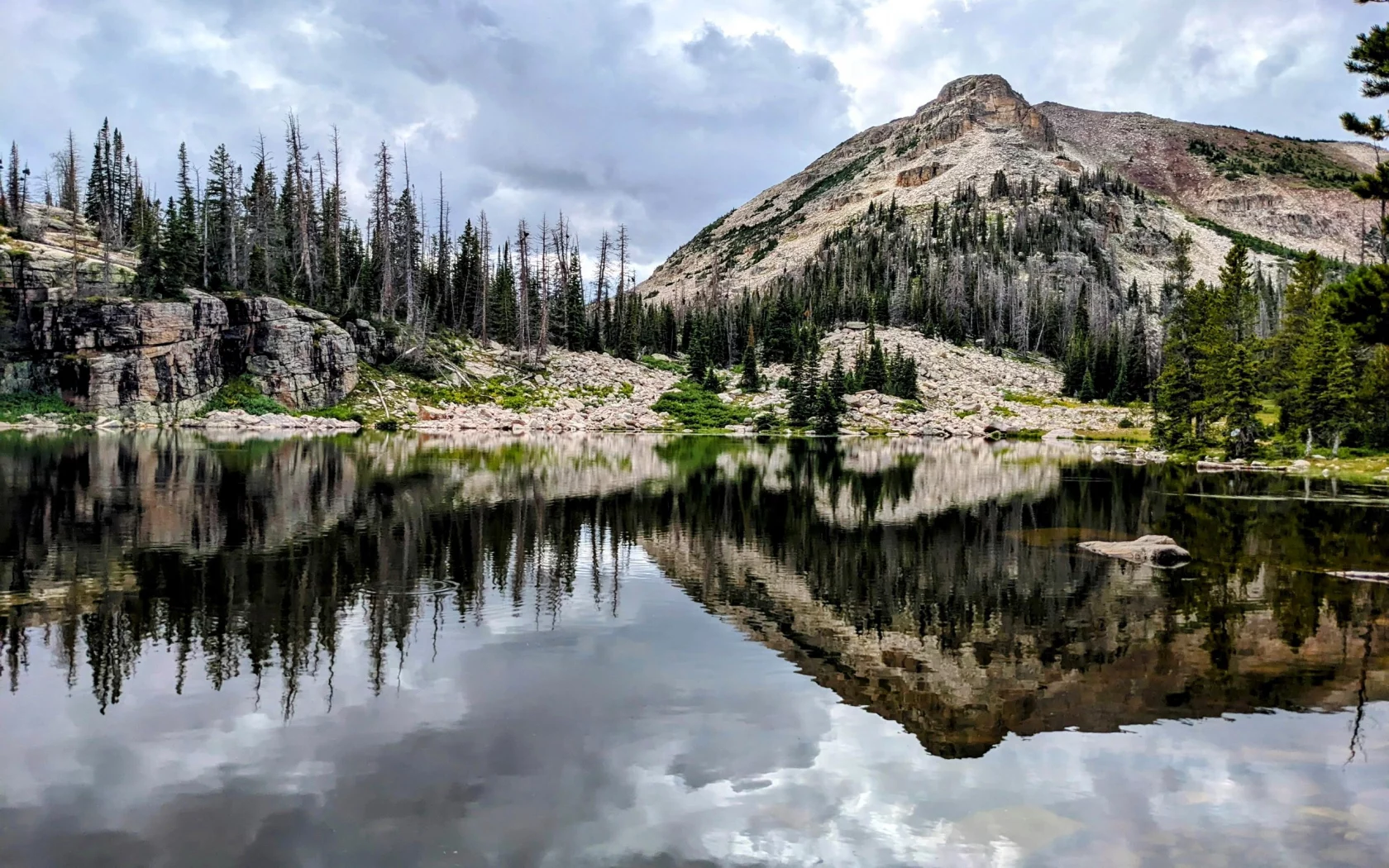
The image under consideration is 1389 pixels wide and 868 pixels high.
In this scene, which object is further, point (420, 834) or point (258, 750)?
point (258, 750)

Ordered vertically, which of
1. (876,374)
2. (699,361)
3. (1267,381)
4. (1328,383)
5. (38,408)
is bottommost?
(38,408)

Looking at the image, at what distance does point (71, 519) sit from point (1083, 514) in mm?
33848

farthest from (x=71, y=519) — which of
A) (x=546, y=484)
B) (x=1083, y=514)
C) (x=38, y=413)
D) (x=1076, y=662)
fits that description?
(x=38, y=413)

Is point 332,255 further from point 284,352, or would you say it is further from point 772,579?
point 772,579

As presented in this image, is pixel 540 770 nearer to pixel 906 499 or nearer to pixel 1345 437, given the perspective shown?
pixel 906 499

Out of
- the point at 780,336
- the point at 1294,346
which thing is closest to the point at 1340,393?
the point at 1294,346

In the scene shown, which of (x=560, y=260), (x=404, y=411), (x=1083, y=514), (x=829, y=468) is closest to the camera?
(x=1083, y=514)

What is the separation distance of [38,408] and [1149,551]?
77887 mm

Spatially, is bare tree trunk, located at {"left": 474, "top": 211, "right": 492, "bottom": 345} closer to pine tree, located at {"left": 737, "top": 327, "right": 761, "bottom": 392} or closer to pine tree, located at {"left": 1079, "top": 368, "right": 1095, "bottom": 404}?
pine tree, located at {"left": 737, "top": 327, "right": 761, "bottom": 392}

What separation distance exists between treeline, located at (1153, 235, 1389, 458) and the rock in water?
3480 centimetres

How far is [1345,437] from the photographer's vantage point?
6338 cm

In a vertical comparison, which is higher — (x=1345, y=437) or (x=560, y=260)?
(x=560, y=260)

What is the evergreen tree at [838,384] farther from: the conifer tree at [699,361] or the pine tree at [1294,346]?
the pine tree at [1294,346]

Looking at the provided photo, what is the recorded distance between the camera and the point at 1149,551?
22859mm
